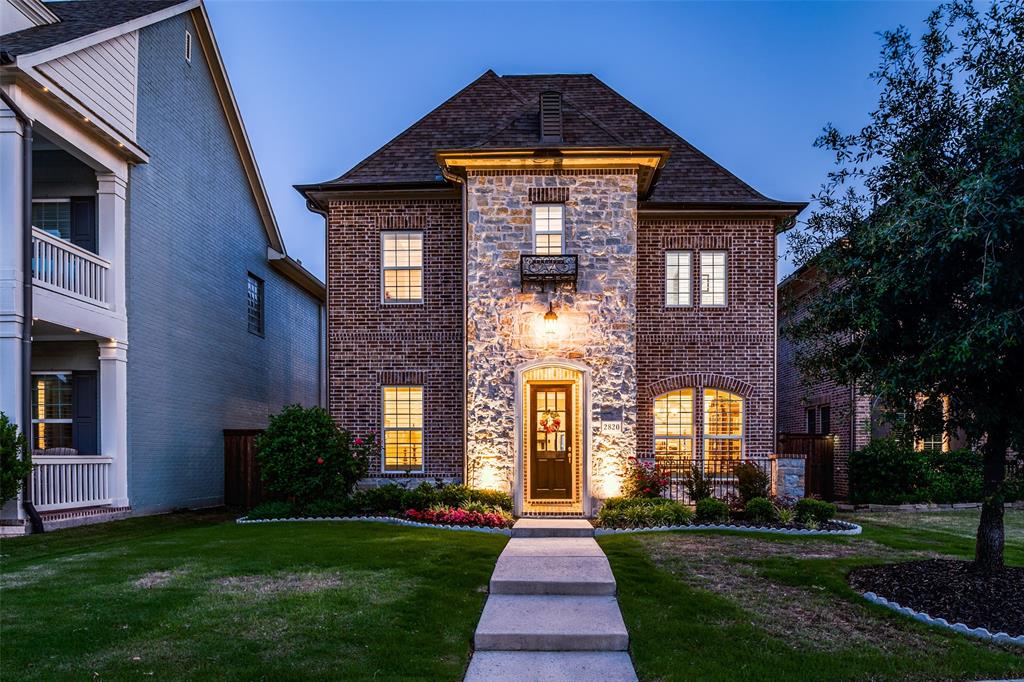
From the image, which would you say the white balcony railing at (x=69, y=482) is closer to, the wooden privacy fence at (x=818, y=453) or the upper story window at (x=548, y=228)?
the upper story window at (x=548, y=228)

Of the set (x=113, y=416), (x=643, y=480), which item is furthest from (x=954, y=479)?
(x=113, y=416)

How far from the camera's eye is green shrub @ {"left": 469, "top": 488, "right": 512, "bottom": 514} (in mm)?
12555

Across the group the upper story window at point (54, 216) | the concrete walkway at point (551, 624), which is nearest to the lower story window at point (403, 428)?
the concrete walkway at point (551, 624)

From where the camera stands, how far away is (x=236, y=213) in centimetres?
1805

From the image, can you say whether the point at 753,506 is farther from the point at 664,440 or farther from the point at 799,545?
the point at 664,440

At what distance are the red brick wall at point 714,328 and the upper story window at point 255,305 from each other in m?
10.5

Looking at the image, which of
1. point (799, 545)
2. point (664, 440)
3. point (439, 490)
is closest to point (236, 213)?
point (439, 490)

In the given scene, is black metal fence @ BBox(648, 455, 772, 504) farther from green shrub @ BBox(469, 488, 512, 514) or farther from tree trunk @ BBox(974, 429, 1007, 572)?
tree trunk @ BBox(974, 429, 1007, 572)

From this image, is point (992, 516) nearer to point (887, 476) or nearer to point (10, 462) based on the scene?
point (887, 476)

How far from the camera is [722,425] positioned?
14508 mm

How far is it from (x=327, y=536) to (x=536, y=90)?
1182cm

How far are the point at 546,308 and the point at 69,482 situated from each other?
869 centimetres

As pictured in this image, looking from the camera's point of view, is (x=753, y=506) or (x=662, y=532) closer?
(x=662, y=532)

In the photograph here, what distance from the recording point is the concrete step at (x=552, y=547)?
9367mm
